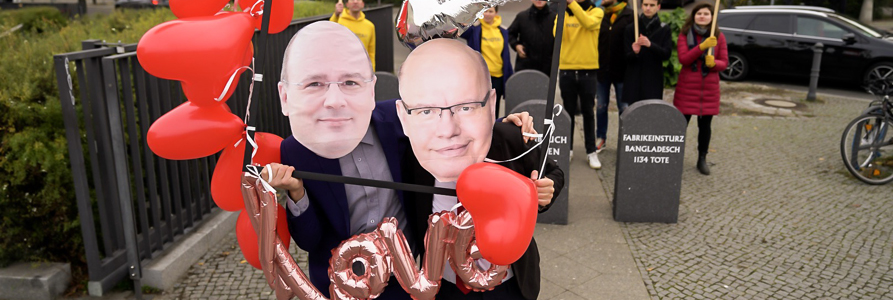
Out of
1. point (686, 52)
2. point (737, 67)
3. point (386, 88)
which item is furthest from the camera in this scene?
point (737, 67)

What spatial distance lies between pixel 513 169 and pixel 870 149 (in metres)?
5.85

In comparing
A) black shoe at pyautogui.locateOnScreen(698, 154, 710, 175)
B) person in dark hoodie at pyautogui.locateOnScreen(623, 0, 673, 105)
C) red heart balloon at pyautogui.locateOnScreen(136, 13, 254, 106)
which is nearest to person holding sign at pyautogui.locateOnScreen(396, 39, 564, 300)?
red heart balloon at pyautogui.locateOnScreen(136, 13, 254, 106)

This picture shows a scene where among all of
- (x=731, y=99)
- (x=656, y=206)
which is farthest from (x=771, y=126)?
(x=656, y=206)

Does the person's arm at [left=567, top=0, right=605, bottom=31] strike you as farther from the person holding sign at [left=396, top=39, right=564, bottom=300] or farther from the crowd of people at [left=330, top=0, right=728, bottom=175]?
the person holding sign at [left=396, top=39, right=564, bottom=300]

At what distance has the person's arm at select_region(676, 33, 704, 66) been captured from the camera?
643 centimetres

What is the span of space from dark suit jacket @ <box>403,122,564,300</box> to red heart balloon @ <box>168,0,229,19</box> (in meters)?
0.87

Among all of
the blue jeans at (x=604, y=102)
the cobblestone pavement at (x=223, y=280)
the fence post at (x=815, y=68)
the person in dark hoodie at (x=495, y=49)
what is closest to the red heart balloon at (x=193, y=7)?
the cobblestone pavement at (x=223, y=280)

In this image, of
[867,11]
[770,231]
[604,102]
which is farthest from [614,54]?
[867,11]

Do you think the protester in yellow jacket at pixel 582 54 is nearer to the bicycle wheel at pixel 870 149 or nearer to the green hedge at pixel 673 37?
the bicycle wheel at pixel 870 149

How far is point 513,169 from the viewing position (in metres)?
2.41

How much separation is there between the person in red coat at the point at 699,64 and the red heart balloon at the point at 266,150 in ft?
16.6

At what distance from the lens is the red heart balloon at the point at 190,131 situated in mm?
2277

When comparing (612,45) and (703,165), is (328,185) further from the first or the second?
(703,165)

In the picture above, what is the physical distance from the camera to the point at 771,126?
30.6 feet
